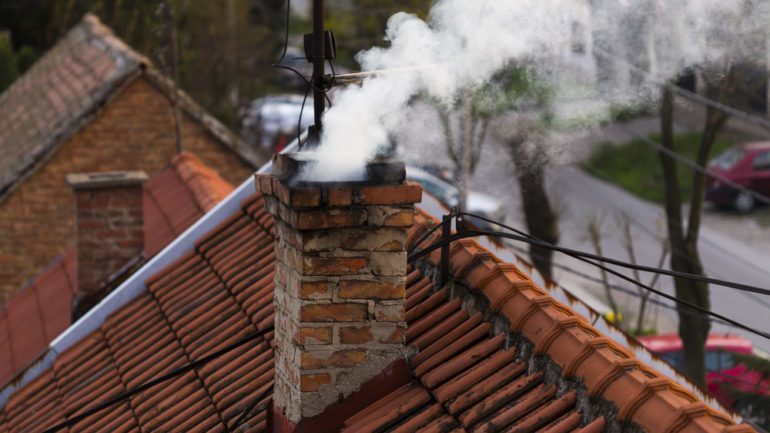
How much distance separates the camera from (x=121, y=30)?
26.4m

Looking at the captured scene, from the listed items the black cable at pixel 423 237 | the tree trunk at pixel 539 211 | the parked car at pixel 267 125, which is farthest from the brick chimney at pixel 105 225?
the parked car at pixel 267 125

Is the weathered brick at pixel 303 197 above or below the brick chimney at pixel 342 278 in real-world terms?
above

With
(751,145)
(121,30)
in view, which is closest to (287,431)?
(751,145)

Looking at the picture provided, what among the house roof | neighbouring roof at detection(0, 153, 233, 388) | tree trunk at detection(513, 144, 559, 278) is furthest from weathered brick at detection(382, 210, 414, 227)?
tree trunk at detection(513, 144, 559, 278)

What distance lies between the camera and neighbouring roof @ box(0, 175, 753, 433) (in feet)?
13.0

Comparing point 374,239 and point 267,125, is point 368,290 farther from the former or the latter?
point 267,125

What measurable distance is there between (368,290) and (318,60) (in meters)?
0.99

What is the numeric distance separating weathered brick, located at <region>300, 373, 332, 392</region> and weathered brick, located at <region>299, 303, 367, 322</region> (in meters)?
0.23

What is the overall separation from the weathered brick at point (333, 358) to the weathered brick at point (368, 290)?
0.76 ft

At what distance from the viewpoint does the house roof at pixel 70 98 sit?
45.5 ft

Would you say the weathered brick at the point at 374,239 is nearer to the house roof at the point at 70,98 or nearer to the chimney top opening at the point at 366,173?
the chimney top opening at the point at 366,173

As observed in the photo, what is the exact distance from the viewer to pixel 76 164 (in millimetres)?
13875

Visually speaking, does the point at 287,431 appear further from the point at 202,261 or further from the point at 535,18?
the point at 202,261

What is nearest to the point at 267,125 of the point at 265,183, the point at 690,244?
the point at 690,244
